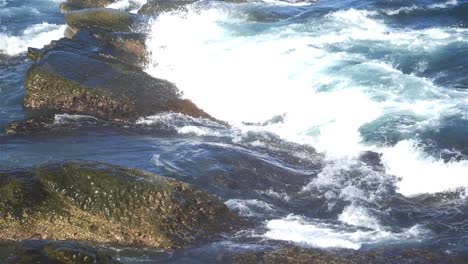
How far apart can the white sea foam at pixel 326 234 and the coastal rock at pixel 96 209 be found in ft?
2.54

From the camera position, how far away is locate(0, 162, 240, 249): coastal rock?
7516 mm

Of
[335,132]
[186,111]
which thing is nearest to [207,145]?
[186,111]

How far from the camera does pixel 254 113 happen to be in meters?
14.1

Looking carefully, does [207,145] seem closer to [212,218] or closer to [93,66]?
[212,218]

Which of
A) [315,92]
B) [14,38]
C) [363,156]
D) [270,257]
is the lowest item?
[270,257]

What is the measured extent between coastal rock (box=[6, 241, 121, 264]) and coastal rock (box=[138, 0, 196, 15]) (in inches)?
660

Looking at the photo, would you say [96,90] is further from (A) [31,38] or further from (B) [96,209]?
→ (A) [31,38]

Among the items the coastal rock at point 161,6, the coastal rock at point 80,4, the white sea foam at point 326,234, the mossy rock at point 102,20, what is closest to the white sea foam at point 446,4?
the coastal rock at point 161,6

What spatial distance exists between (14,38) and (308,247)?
52.8 ft

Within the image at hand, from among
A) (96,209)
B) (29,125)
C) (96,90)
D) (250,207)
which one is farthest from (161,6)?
(96,209)

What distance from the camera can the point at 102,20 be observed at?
59.1 feet

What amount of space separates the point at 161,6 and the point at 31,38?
5023 mm

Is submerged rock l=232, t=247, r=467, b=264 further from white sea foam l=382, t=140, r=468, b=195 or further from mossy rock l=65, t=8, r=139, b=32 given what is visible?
mossy rock l=65, t=8, r=139, b=32

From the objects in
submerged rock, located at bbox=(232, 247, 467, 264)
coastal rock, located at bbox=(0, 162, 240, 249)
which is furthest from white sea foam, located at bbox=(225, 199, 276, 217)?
submerged rock, located at bbox=(232, 247, 467, 264)
